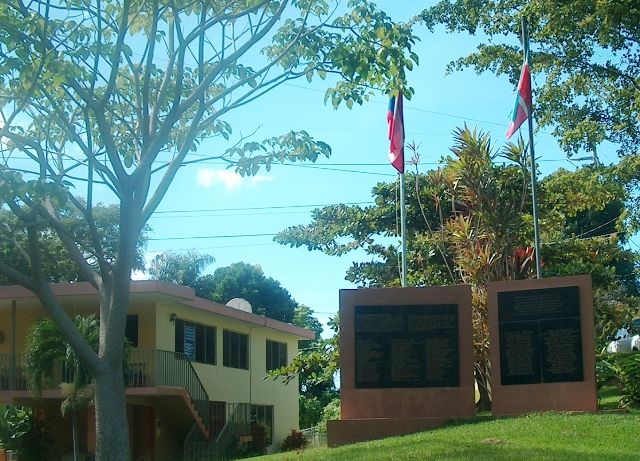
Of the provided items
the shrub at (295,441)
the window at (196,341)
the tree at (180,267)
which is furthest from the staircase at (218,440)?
the tree at (180,267)

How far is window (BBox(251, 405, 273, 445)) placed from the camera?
32.2 meters

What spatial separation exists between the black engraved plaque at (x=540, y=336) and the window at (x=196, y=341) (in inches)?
487

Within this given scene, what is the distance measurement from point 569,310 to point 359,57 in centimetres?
687

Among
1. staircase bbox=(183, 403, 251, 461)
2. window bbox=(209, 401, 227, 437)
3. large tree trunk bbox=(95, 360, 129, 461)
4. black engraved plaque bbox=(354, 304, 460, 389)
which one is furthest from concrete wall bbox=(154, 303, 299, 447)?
large tree trunk bbox=(95, 360, 129, 461)

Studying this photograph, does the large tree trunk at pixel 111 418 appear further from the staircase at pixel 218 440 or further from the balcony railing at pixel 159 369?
the staircase at pixel 218 440

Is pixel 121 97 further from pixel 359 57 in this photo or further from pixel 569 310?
pixel 569 310

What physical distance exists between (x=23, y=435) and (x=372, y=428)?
10.9m

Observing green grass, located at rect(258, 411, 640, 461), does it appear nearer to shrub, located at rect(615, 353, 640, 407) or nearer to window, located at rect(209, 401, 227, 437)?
shrub, located at rect(615, 353, 640, 407)

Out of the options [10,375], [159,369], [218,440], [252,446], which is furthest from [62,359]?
[252,446]

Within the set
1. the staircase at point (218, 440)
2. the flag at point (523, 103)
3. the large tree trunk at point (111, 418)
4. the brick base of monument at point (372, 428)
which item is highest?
the flag at point (523, 103)

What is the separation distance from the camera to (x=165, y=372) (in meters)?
24.8

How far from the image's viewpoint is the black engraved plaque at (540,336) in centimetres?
1614

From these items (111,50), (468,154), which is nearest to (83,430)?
(468,154)

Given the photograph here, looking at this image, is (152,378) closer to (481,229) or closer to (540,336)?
(481,229)
